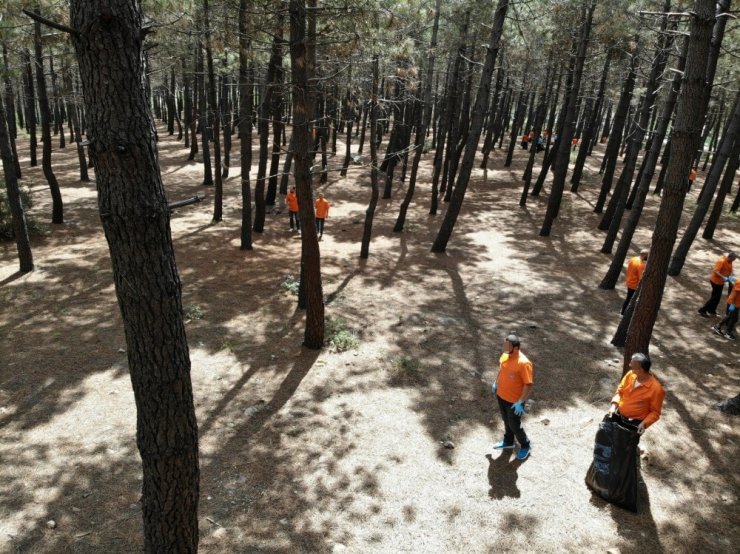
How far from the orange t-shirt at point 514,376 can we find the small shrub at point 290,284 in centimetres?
701

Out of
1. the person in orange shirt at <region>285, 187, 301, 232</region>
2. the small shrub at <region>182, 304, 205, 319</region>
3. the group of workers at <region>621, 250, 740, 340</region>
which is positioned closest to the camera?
the group of workers at <region>621, 250, 740, 340</region>

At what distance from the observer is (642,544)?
513cm

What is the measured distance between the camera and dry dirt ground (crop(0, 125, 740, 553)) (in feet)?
17.5

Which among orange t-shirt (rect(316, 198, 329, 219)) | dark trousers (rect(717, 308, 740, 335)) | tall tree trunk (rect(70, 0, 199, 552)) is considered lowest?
dark trousers (rect(717, 308, 740, 335))

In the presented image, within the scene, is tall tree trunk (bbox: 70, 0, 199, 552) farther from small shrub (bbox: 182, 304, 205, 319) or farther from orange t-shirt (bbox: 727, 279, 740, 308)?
orange t-shirt (bbox: 727, 279, 740, 308)

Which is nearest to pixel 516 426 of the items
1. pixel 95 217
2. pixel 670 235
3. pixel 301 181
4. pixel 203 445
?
pixel 670 235

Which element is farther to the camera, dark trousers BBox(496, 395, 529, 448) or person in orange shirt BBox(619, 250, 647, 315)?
person in orange shirt BBox(619, 250, 647, 315)

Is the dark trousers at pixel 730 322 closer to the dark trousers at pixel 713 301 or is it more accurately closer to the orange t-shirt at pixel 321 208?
the dark trousers at pixel 713 301

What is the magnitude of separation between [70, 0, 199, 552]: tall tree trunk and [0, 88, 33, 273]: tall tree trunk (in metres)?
10.5

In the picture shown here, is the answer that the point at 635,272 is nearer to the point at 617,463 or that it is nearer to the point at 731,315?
the point at 731,315

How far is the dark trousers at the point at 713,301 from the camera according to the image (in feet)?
36.3

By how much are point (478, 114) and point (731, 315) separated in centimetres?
806

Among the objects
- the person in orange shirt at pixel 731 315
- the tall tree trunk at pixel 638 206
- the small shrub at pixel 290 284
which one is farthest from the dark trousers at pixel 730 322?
the small shrub at pixel 290 284

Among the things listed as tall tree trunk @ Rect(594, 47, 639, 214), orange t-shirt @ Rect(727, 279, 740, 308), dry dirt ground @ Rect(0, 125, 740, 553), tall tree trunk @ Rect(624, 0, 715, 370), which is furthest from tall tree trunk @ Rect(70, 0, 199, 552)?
tall tree trunk @ Rect(594, 47, 639, 214)
